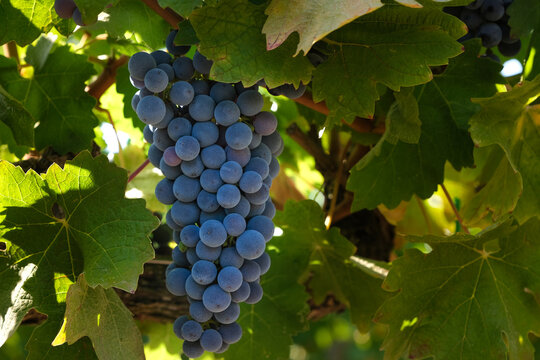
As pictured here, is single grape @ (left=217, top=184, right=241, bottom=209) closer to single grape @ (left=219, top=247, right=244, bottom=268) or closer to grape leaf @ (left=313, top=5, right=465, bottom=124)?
single grape @ (left=219, top=247, right=244, bottom=268)

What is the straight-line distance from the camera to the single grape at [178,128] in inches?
34.2

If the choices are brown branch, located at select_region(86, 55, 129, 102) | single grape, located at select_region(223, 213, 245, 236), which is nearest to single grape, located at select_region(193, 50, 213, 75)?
single grape, located at select_region(223, 213, 245, 236)

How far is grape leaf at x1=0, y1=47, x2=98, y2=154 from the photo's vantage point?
121 centimetres

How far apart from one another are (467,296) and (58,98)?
894 millimetres

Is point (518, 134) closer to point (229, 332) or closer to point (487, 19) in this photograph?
point (487, 19)

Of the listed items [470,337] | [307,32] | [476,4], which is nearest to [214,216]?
[307,32]

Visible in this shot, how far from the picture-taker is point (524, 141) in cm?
114

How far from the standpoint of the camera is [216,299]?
816 mm

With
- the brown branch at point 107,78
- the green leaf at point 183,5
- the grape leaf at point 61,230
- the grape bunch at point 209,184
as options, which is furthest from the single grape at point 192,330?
the brown branch at point 107,78

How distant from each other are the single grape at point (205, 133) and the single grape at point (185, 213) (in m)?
0.09

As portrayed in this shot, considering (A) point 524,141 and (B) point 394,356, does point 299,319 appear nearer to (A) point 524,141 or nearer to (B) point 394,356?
(B) point 394,356

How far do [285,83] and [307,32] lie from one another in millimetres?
164

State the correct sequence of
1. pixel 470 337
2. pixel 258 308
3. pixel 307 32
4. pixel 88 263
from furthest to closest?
1. pixel 258 308
2. pixel 470 337
3. pixel 88 263
4. pixel 307 32

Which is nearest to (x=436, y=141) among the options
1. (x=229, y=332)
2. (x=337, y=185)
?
(x=337, y=185)
